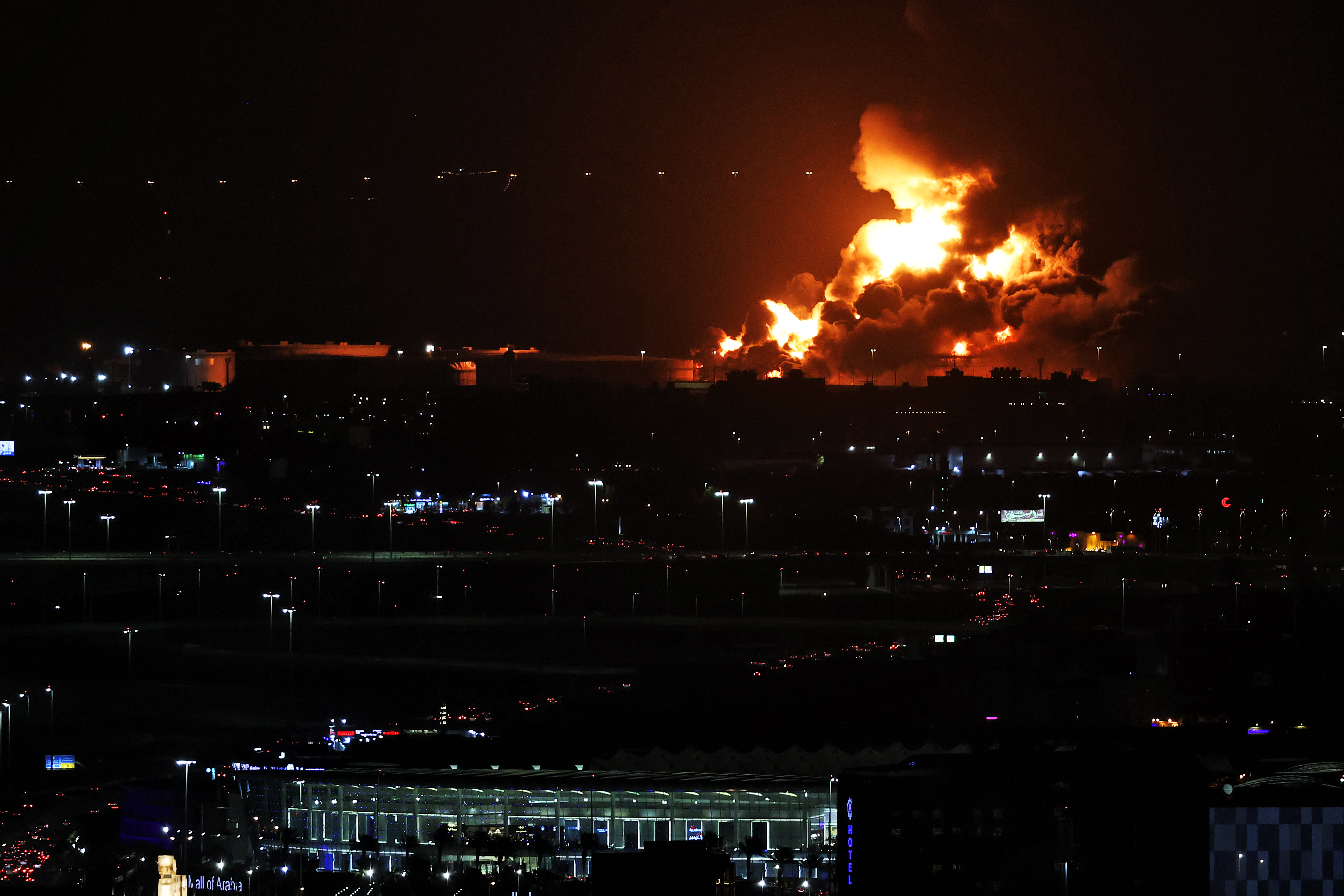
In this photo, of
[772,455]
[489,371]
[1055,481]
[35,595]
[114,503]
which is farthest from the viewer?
[489,371]

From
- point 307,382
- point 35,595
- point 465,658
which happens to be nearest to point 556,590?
point 465,658

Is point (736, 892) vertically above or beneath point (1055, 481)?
beneath

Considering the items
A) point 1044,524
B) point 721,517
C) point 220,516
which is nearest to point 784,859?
point 721,517

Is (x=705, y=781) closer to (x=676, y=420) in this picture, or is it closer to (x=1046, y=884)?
(x=1046, y=884)

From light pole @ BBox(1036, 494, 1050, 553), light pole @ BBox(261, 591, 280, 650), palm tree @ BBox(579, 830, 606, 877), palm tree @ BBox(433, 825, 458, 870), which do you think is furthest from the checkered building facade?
light pole @ BBox(1036, 494, 1050, 553)

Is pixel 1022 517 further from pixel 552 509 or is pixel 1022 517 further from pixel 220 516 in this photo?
pixel 220 516

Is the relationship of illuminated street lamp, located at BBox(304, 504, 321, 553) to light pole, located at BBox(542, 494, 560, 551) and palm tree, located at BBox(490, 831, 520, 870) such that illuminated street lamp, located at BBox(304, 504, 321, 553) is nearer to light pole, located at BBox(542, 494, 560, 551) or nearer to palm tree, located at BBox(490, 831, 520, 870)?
light pole, located at BBox(542, 494, 560, 551)

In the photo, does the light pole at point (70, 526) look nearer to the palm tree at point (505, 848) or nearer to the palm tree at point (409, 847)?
the palm tree at point (409, 847)
